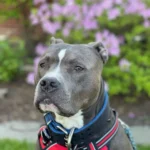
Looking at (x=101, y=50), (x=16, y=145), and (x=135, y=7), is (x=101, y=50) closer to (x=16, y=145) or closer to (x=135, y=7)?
(x=16, y=145)

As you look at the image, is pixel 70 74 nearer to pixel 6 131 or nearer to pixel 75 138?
pixel 75 138

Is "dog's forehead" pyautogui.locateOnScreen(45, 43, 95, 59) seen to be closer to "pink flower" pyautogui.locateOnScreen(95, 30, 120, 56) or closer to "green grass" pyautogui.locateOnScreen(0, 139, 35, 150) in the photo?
"green grass" pyautogui.locateOnScreen(0, 139, 35, 150)

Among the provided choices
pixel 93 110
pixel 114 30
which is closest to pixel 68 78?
pixel 93 110

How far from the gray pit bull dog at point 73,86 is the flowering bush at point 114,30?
256 cm

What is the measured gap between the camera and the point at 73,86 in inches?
142

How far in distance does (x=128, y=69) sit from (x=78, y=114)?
9.72 ft

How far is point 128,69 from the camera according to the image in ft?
21.6

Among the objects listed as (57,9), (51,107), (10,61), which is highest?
(57,9)

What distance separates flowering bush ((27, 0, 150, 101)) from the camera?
651 centimetres

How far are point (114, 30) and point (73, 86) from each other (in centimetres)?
363

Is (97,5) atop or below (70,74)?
atop

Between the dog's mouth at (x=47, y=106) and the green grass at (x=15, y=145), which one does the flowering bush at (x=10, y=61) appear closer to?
the green grass at (x=15, y=145)

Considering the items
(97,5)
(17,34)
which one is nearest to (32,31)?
(17,34)

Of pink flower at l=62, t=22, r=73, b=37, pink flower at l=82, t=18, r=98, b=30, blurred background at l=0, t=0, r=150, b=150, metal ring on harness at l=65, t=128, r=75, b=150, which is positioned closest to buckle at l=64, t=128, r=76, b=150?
metal ring on harness at l=65, t=128, r=75, b=150
